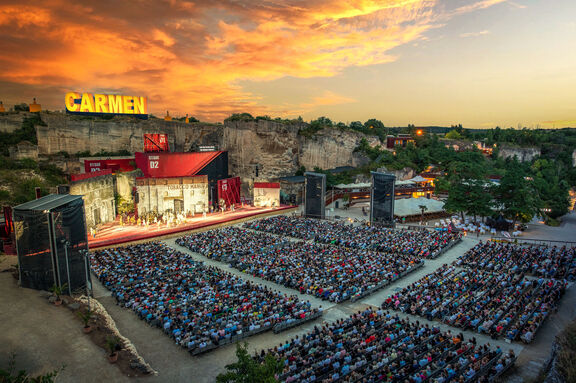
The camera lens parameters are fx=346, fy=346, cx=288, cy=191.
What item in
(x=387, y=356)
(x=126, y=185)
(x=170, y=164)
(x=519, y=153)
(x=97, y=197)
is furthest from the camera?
(x=519, y=153)

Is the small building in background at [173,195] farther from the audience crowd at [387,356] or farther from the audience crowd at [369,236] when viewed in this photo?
the audience crowd at [387,356]

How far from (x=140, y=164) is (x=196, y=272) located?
3161 cm

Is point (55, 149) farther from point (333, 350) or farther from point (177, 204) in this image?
point (333, 350)

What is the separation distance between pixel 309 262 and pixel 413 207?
2341 centimetres

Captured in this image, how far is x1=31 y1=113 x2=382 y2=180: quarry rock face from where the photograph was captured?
63188 mm

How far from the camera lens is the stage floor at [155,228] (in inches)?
1401

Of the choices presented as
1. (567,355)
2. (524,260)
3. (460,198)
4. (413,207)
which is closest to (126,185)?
(413,207)

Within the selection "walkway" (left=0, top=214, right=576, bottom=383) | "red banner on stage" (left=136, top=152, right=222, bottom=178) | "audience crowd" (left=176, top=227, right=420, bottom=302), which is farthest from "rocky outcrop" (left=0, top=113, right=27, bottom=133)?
"walkway" (left=0, top=214, right=576, bottom=383)

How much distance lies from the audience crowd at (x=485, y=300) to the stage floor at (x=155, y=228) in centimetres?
2714

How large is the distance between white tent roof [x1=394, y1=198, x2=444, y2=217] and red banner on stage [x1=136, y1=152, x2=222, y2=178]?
94.3 ft

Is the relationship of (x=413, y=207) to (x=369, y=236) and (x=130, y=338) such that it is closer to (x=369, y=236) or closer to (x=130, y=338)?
(x=369, y=236)

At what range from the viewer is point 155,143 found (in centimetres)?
5569

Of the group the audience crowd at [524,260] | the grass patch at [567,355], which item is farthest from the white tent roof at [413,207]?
the grass patch at [567,355]

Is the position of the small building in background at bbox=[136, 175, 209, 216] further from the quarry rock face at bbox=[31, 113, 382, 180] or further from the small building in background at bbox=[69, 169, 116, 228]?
the quarry rock face at bbox=[31, 113, 382, 180]
